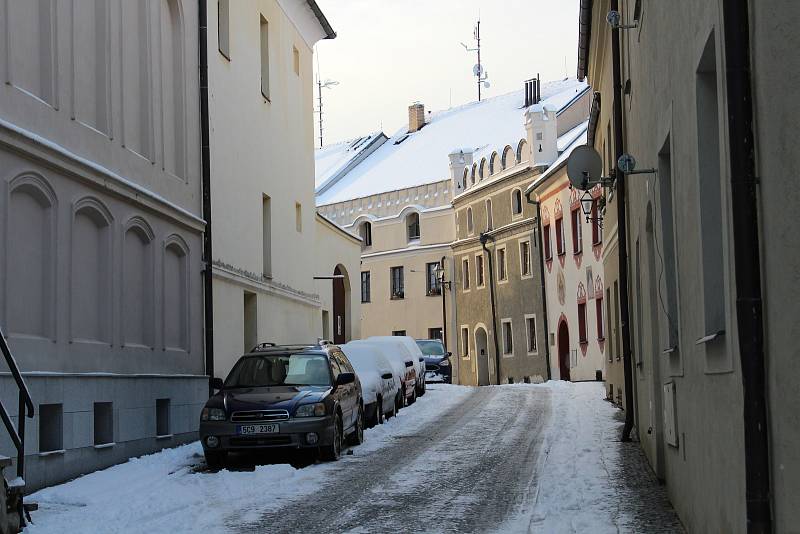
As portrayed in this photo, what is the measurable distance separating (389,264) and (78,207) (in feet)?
161

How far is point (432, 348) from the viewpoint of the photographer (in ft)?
134

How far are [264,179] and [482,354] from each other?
32.6 m

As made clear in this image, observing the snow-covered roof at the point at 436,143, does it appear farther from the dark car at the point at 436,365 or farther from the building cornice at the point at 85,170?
the building cornice at the point at 85,170

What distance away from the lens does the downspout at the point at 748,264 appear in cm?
522

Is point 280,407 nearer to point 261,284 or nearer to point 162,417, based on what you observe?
point 162,417

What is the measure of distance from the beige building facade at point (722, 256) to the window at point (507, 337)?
1572 inches

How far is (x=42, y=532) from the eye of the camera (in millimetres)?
9695

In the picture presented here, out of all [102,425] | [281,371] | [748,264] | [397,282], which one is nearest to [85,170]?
[102,425]

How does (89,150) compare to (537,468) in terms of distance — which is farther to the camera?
(89,150)

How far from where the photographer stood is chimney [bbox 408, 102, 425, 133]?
226 ft

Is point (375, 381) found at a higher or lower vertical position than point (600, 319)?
lower

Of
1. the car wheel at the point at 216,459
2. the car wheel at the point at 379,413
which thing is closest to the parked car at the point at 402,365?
the car wheel at the point at 379,413

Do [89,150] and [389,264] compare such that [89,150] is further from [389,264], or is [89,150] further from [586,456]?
[389,264]

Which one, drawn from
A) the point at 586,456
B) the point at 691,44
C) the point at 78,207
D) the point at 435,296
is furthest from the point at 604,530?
the point at 435,296
